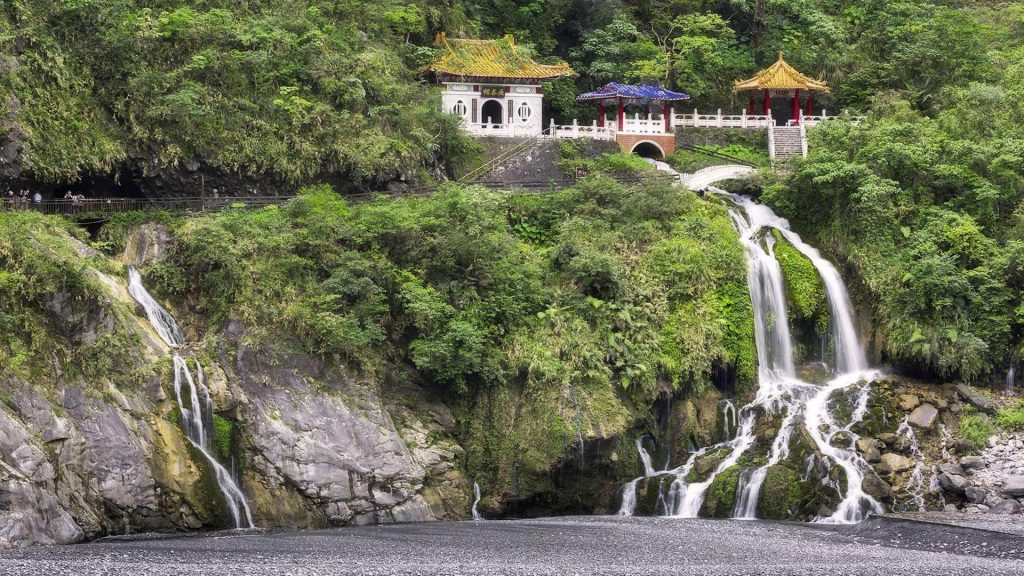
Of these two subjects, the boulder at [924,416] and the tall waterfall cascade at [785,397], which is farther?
the boulder at [924,416]

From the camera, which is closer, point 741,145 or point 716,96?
point 741,145

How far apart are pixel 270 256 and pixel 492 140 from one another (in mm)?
13987

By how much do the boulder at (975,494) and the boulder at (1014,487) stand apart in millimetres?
468

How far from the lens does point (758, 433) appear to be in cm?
3238

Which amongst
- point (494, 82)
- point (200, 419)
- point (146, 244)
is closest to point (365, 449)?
point (200, 419)

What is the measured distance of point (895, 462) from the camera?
100 ft

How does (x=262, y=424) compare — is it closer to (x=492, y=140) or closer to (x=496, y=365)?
(x=496, y=365)

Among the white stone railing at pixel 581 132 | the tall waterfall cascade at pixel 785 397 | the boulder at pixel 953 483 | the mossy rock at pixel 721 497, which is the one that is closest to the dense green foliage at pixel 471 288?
the tall waterfall cascade at pixel 785 397

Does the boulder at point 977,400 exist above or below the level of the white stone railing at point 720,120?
below

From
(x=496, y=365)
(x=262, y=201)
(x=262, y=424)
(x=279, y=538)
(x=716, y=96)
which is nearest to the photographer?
(x=279, y=538)

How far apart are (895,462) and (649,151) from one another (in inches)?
786

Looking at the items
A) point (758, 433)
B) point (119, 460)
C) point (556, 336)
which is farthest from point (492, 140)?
point (119, 460)

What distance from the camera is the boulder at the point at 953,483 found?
96.5 ft

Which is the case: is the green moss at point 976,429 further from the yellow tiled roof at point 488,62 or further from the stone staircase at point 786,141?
the yellow tiled roof at point 488,62
